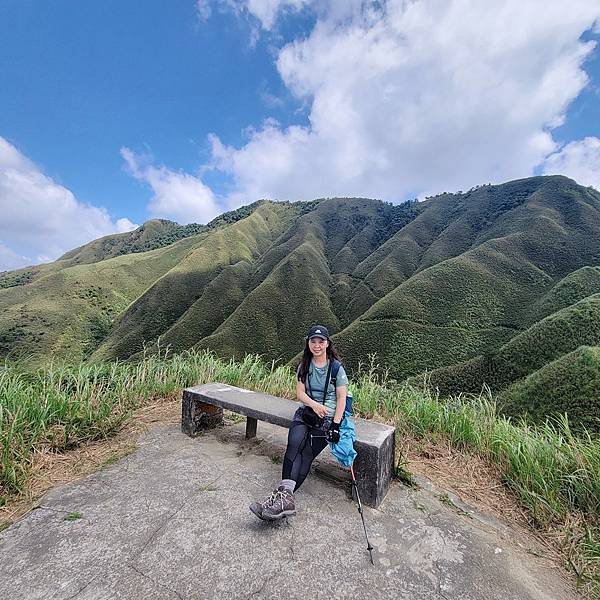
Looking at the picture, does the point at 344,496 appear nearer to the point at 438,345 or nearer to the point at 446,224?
the point at 438,345

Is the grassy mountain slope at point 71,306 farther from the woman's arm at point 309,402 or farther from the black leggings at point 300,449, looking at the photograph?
the black leggings at point 300,449

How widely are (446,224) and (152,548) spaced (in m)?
101

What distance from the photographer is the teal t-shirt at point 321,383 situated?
3.17 metres

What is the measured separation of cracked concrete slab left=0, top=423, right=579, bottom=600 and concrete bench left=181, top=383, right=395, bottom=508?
20 centimetres

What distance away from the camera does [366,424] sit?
339 cm

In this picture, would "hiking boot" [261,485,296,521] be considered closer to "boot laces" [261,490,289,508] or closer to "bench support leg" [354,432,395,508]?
"boot laces" [261,490,289,508]

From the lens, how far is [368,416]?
14.7 feet

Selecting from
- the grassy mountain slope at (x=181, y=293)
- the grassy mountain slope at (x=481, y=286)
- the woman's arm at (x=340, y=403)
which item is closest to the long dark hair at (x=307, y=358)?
the woman's arm at (x=340, y=403)

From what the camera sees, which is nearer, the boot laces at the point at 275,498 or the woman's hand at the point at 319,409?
the boot laces at the point at 275,498

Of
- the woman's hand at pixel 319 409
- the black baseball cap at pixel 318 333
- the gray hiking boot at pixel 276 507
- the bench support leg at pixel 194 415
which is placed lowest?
the gray hiking boot at pixel 276 507

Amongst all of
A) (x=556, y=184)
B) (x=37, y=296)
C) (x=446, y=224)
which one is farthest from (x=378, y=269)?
(x=37, y=296)

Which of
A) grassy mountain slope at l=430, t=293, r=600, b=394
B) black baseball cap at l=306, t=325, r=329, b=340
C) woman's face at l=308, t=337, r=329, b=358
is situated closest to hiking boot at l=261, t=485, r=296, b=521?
woman's face at l=308, t=337, r=329, b=358

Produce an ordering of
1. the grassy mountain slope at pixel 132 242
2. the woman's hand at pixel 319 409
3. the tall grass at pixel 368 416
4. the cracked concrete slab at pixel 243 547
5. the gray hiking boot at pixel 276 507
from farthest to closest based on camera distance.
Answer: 1. the grassy mountain slope at pixel 132 242
2. the woman's hand at pixel 319 409
3. the tall grass at pixel 368 416
4. the gray hiking boot at pixel 276 507
5. the cracked concrete slab at pixel 243 547

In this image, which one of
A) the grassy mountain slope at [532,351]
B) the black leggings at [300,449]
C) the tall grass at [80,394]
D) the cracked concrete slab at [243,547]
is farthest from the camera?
the grassy mountain slope at [532,351]
